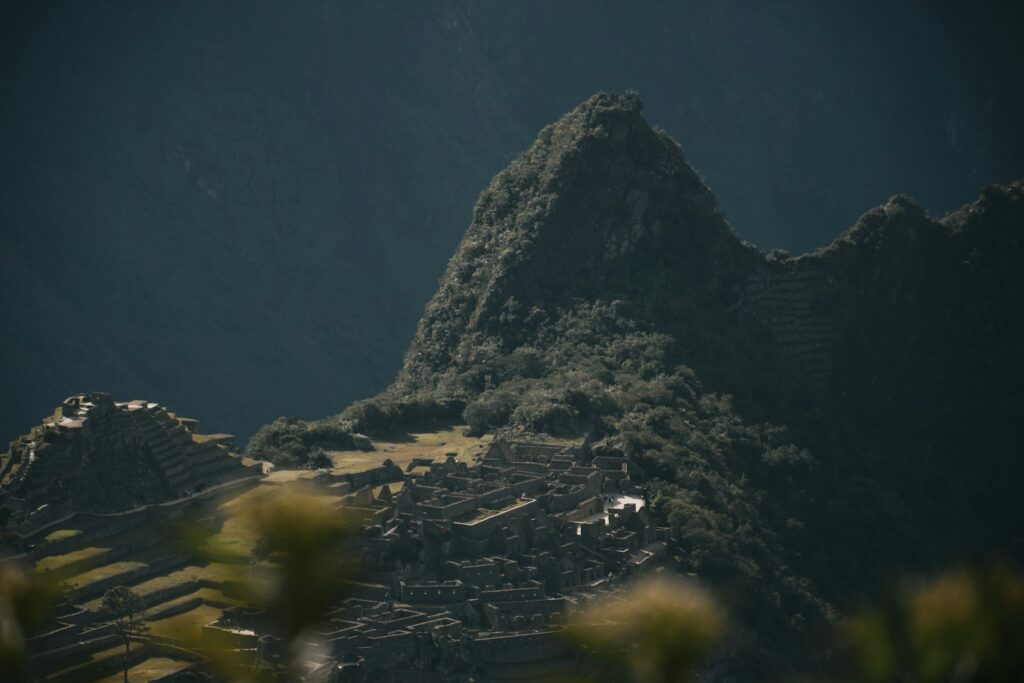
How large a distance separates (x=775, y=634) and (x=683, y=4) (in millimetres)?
138705

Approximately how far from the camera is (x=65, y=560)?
44844 mm

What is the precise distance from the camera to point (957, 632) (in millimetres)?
8039

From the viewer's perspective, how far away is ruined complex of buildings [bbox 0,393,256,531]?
4925 cm

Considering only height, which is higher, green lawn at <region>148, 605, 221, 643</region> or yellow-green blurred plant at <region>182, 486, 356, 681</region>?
green lawn at <region>148, 605, 221, 643</region>

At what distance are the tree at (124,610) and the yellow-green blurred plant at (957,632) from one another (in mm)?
32761

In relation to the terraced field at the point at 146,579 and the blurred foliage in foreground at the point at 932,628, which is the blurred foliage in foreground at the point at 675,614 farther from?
the terraced field at the point at 146,579

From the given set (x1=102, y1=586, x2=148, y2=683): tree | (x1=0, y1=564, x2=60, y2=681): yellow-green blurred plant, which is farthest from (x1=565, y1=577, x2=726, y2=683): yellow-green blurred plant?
(x1=102, y1=586, x2=148, y2=683): tree

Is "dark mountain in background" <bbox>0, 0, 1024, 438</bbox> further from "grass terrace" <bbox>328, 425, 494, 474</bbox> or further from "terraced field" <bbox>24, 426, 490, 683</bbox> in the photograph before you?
"terraced field" <bbox>24, 426, 490, 683</bbox>

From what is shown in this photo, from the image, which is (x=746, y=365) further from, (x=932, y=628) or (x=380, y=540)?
(x=932, y=628)

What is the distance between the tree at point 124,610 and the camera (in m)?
39.4

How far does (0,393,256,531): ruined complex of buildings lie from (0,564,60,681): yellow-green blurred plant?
39833 millimetres

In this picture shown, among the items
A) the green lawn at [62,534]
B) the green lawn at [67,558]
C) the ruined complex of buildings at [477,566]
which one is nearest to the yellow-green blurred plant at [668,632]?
the ruined complex of buildings at [477,566]

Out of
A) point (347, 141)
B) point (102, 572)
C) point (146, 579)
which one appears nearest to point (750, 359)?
point (146, 579)

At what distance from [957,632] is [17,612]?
4.62 meters
